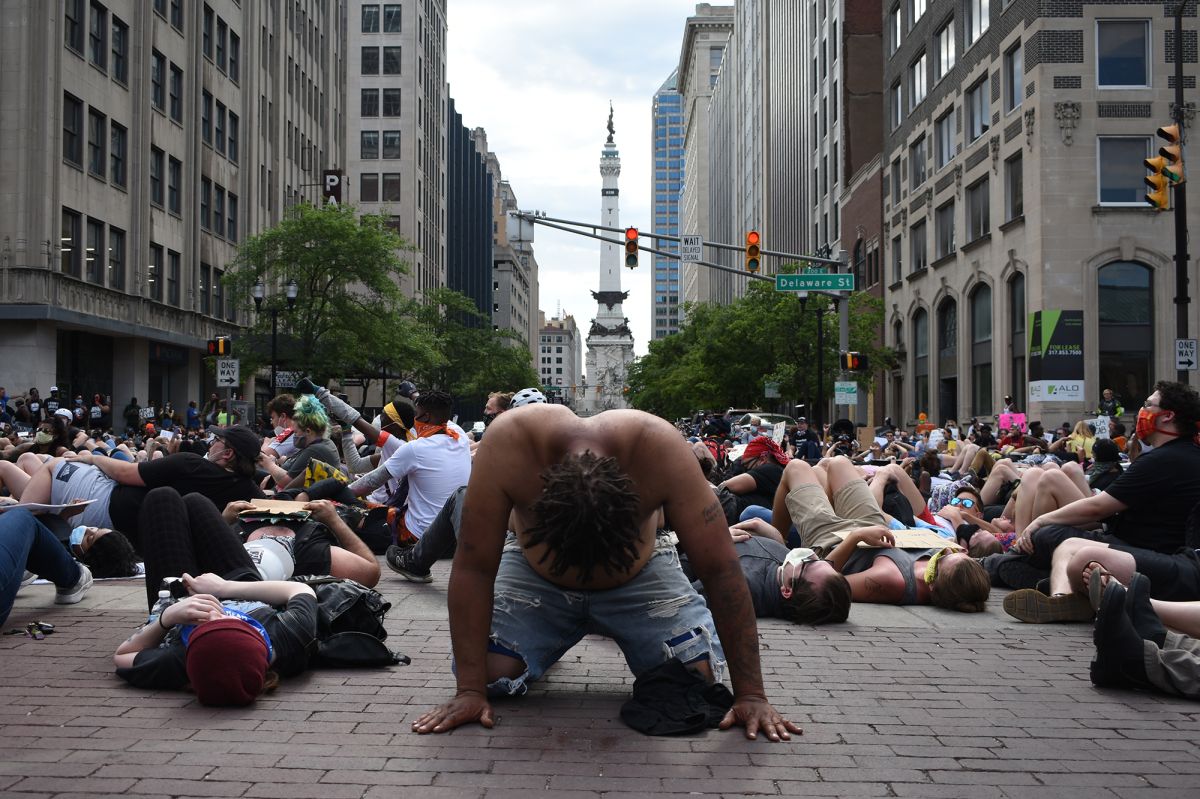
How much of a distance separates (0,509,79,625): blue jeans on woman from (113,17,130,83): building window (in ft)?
99.4

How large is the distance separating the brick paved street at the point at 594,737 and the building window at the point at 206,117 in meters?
38.1

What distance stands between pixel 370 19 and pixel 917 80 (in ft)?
189

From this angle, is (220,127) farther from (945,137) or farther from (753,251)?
(945,137)

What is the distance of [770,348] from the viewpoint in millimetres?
41188

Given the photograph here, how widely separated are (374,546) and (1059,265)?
25.7 meters

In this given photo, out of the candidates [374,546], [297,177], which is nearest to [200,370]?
[297,177]

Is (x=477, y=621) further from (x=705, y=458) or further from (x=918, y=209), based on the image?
(x=918, y=209)

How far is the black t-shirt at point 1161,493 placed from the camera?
6.48 meters

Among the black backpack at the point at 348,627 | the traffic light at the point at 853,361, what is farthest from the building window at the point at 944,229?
the black backpack at the point at 348,627

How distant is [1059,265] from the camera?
30547 millimetres

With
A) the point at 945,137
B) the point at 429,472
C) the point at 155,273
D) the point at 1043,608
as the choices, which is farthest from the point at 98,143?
the point at 1043,608

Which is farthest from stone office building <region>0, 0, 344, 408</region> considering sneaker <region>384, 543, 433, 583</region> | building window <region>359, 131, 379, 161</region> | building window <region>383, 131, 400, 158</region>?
building window <region>359, 131, 379, 161</region>

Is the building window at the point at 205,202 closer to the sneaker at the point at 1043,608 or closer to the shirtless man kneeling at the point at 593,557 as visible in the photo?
the sneaker at the point at 1043,608

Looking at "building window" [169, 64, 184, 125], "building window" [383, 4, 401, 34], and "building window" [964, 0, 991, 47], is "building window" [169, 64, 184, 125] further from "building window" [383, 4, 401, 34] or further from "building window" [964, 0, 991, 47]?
"building window" [383, 4, 401, 34]
